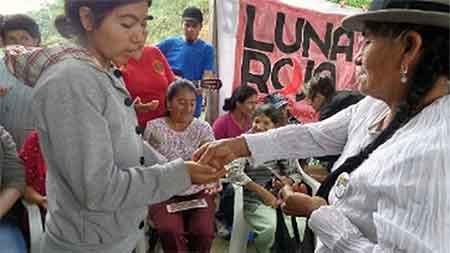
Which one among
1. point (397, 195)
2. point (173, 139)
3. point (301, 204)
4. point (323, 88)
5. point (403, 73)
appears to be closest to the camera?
point (397, 195)

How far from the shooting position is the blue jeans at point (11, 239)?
70.1 inches

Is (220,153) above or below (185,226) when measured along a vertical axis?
above

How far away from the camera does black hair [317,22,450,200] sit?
96 centimetres

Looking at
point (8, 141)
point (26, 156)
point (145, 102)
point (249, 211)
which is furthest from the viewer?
point (145, 102)

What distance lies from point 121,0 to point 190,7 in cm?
270

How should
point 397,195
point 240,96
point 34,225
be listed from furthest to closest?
point 240,96 → point 34,225 → point 397,195

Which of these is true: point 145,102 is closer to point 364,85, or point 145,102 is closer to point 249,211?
point 249,211

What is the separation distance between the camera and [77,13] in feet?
3.86

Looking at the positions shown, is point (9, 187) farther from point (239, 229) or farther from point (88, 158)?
point (239, 229)

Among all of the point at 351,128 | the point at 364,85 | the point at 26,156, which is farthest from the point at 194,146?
the point at 364,85

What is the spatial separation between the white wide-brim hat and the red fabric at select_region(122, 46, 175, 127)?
217cm

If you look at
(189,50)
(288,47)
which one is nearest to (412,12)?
(189,50)

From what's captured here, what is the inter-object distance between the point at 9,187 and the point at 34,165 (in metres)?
0.24

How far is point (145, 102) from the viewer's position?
3.09 m
